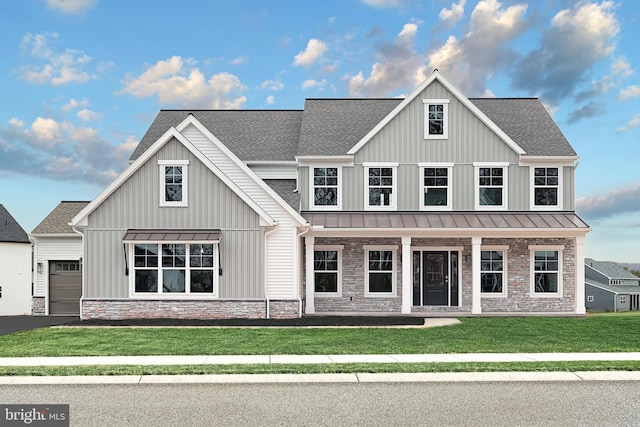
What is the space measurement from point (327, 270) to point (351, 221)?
7.67ft

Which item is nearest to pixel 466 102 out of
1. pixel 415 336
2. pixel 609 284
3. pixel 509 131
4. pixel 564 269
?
pixel 509 131

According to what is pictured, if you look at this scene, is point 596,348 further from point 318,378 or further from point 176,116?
point 176,116

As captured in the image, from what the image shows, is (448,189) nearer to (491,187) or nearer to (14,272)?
(491,187)

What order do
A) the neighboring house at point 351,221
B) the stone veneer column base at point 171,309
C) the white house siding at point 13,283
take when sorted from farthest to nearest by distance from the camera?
the white house siding at point 13,283 → the neighboring house at point 351,221 → the stone veneer column base at point 171,309

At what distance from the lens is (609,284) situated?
67375 mm

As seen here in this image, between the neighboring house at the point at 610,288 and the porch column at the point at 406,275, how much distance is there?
49.7 metres

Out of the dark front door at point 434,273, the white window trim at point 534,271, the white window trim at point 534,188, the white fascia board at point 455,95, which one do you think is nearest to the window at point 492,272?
the white window trim at point 534,271

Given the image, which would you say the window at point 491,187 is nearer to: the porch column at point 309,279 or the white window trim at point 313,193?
the white window trim at point 313,193

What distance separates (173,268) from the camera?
19781mm

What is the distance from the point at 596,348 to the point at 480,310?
8.40 meters

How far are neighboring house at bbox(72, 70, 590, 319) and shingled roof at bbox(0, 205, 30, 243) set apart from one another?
10.5 metres

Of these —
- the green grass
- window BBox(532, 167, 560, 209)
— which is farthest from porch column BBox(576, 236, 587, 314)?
the green grass

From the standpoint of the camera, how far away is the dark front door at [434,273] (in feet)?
76.7

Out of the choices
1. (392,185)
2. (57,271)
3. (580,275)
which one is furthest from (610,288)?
(57,271)
